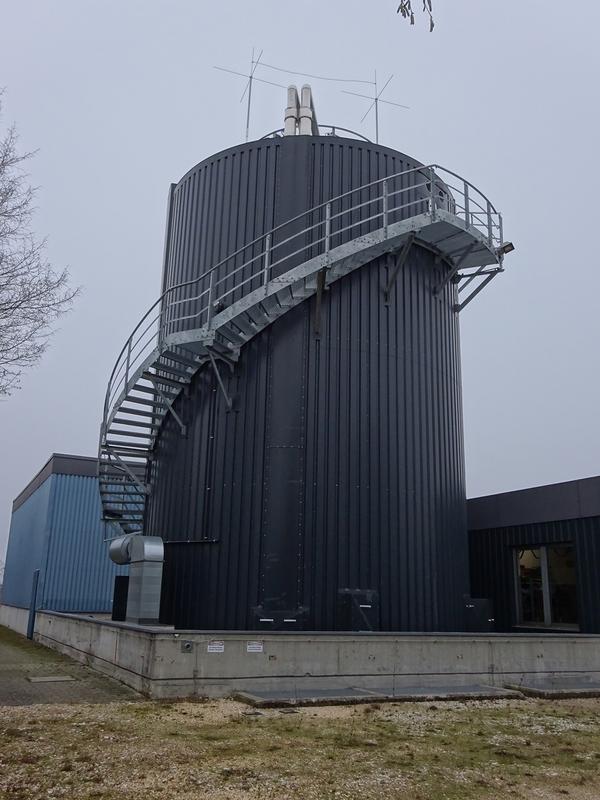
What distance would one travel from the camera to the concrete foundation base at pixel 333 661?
41.4 feet

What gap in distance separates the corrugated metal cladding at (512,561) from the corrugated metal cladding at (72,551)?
20.8 m

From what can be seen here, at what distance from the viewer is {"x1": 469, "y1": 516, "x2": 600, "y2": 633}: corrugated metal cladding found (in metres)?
18.3

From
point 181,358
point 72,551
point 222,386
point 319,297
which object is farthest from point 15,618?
point 319,297

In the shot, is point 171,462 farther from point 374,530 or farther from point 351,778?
point 351,778

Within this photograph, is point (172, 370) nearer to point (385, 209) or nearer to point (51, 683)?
point (385, 209)

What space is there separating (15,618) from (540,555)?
2491cm

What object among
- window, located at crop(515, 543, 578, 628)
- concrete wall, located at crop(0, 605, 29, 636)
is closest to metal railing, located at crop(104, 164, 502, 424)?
window, located at crop(515, 543, 578, 628)

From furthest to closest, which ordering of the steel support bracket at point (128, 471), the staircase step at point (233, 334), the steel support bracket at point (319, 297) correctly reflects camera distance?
the steel support bracket at point (128, 471), the staircase step at point (233, 334), the steel support bracket at point (319, 297)

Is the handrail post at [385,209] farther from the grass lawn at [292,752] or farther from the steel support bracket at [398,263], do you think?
the grass lawn at [292,752]

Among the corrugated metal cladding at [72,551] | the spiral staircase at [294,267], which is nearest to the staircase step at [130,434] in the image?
the spiral staircase at [294,267]

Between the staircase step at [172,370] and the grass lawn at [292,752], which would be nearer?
the grass lawn at [292,752]

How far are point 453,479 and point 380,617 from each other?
4.42 metres

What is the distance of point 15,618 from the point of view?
112 ft

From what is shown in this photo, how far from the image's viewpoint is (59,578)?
35.7 meters
